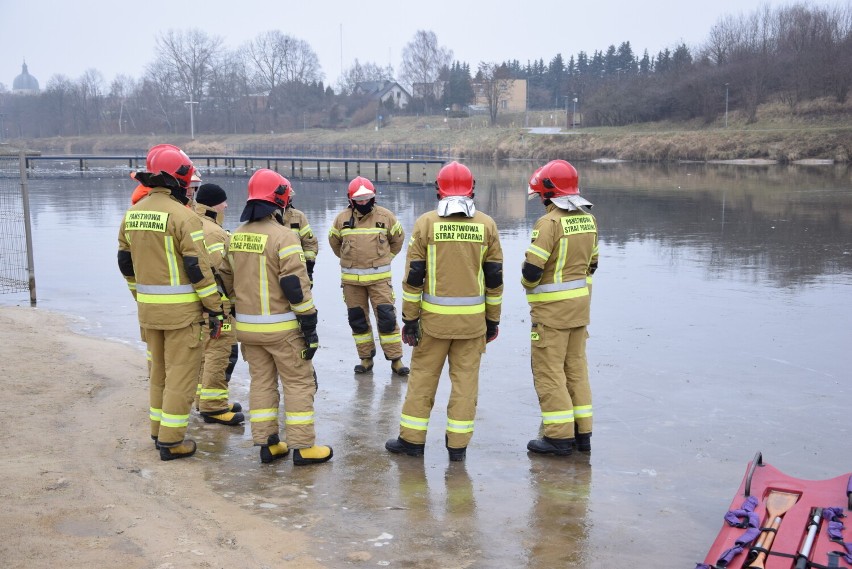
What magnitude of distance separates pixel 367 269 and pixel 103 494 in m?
3.58

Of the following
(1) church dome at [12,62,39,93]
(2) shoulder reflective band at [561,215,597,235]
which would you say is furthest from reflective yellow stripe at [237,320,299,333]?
(1) church dome at [12,62,39,93]

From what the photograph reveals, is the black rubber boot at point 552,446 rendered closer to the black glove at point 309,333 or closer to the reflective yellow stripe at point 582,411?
the reflective yellow stripe at point 582,411

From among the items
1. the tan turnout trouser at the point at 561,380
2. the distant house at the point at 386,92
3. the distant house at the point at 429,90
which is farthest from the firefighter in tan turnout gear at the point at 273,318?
the distant house at the point at 429,90

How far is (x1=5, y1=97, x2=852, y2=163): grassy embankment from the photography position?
48750 mm

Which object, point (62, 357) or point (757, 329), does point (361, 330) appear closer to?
point (62, 357)

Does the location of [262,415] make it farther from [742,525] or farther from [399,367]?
[742,525]

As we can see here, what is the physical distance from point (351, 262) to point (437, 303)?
93.3 inches

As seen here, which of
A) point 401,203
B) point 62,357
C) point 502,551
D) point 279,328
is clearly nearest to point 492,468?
point 502,551

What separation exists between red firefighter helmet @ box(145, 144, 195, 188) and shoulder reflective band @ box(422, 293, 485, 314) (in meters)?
1.88

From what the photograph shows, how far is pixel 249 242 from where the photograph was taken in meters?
5.64

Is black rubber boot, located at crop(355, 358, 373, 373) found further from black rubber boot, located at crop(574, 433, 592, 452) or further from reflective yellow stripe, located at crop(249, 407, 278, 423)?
black rubber boot, located at crop(574, 433, 592, 452)

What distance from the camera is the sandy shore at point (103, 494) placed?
4281 millimetres

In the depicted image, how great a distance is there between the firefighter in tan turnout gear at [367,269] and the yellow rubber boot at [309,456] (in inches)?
92.6

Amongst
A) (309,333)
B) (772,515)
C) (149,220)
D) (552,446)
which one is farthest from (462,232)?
(772,515)
